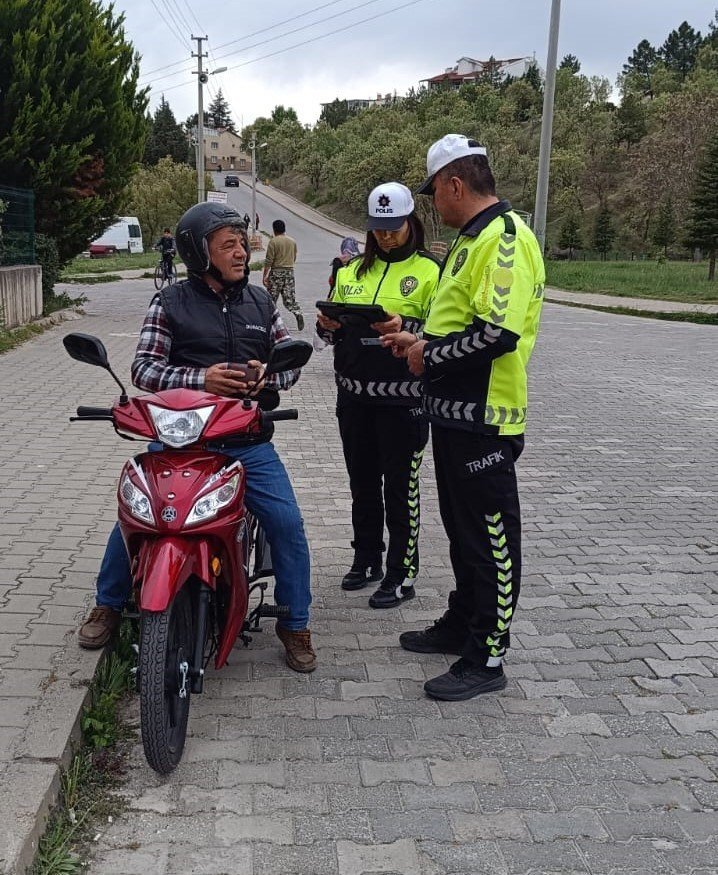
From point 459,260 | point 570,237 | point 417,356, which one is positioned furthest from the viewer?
point 570,237

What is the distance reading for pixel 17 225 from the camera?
13891 mm

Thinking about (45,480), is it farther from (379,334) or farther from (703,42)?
(703,42)

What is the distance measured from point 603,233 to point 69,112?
42.2 m

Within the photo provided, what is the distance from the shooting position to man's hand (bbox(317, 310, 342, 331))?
163 inches

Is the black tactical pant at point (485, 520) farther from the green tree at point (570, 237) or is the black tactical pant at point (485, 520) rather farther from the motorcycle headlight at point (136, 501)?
the green tree at point (570, 237)

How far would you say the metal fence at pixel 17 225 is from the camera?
13086 mm

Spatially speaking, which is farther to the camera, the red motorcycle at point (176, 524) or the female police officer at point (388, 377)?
the female police officer at point (388, 377)

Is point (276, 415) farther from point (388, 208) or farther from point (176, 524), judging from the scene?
point (388, 208)

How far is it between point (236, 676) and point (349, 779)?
0.85 metres

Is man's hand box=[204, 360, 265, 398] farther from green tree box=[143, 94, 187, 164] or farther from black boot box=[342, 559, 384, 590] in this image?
green tree box=[143, 94, 187, 164]

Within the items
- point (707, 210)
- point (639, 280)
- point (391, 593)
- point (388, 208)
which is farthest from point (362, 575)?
point (707, 210)

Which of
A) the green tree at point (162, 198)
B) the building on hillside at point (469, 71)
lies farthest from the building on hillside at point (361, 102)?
the green tree at point (162, 198)

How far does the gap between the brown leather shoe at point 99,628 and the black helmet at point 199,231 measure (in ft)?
4.65

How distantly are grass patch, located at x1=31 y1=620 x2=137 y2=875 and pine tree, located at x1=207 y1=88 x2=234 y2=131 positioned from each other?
171679mm
